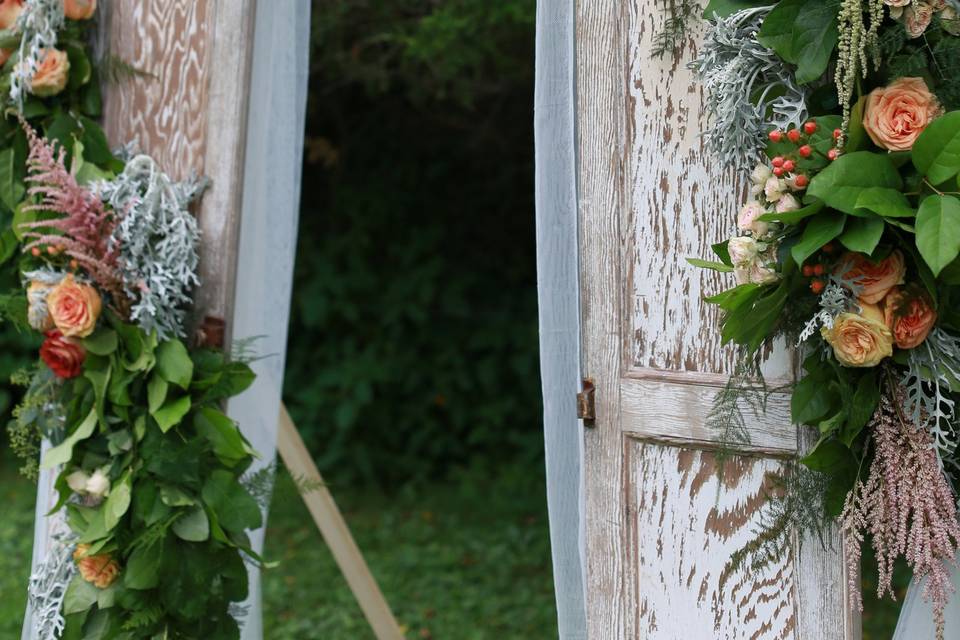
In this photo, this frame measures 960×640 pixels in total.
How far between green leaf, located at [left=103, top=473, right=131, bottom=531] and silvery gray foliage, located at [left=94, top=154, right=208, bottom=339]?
1.10 ft

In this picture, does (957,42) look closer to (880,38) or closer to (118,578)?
(880,38)

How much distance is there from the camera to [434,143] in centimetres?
571

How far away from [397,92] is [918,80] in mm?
4142

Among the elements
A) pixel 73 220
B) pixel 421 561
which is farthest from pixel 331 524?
pixel 421 561

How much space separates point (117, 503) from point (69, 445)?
0.63 feet

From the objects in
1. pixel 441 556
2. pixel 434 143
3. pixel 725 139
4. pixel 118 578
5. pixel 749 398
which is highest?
pixel 434 143

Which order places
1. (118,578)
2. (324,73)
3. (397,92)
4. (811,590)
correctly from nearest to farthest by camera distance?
(811,590)
(118,578)
(324,73)
(397,92)

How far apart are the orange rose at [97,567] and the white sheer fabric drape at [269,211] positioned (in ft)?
0.92

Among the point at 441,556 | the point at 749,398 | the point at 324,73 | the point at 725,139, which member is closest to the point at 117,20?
the point at 725,139

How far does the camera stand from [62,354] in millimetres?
2412

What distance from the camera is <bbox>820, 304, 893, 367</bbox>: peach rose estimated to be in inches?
63.7

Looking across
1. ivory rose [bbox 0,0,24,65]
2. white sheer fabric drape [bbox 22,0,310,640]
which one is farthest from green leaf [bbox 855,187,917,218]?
ivory rose [bbox 0,0,24,65]

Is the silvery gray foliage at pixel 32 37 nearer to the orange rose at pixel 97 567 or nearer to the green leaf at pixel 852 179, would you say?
the orange rose at pixel 97 567

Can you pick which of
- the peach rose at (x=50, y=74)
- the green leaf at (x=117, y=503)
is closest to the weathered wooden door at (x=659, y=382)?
the green leaf at (x=117, y=503)
